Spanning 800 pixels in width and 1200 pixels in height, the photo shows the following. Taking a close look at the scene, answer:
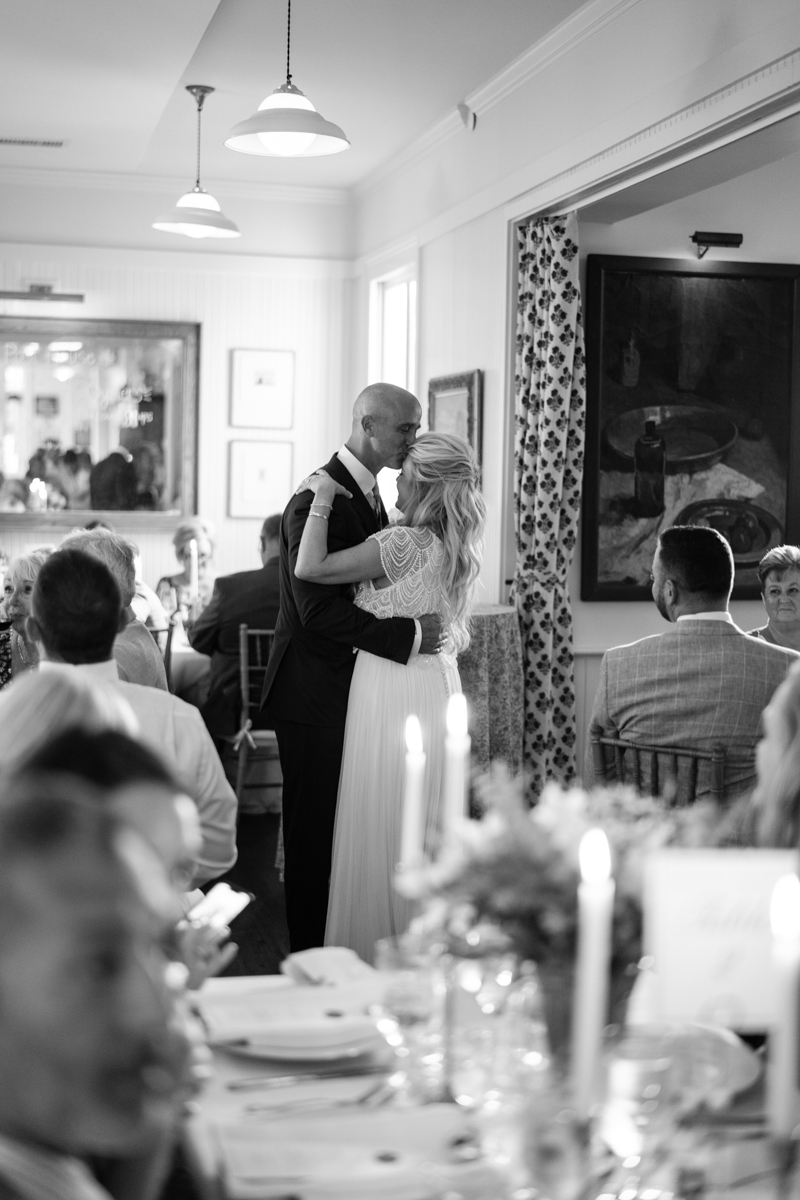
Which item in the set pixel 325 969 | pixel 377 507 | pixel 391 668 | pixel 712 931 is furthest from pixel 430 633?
pixel 712 931

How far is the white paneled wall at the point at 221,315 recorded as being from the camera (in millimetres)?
8445

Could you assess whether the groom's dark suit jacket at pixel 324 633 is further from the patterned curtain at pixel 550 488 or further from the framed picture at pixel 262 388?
the framed picture at pixel 262 388

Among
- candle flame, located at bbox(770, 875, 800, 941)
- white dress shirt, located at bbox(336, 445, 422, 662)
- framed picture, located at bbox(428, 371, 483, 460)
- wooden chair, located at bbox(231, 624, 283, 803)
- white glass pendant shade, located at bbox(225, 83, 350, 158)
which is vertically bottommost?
wooden chair, located at bbox(231, 624, 283, 803)

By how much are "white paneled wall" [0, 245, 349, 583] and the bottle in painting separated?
3300 millimetres

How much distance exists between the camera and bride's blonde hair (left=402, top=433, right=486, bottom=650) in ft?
11.6

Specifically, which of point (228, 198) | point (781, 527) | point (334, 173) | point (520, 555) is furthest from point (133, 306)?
point (781, 527)

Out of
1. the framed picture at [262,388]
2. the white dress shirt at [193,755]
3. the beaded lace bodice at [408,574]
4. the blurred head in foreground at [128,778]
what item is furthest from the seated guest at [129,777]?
the framed picture at [262,388]

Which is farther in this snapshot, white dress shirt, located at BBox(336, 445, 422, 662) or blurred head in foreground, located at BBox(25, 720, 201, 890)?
white dress shirt, located at BBox(336, 445, 422, 662)

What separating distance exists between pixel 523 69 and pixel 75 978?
5.62 metres

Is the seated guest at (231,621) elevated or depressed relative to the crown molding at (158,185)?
depressed

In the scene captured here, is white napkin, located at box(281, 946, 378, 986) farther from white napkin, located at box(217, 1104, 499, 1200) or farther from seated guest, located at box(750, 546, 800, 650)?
seated guest, located at box(750, 546, 800, 650)

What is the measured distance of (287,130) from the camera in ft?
14.7

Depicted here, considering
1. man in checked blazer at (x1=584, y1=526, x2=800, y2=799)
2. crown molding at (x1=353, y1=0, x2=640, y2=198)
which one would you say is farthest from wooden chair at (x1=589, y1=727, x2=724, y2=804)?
crown molding at (x1=353, y1=0, x2=640, y2=198)

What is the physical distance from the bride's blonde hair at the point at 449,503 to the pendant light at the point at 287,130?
1495mm
